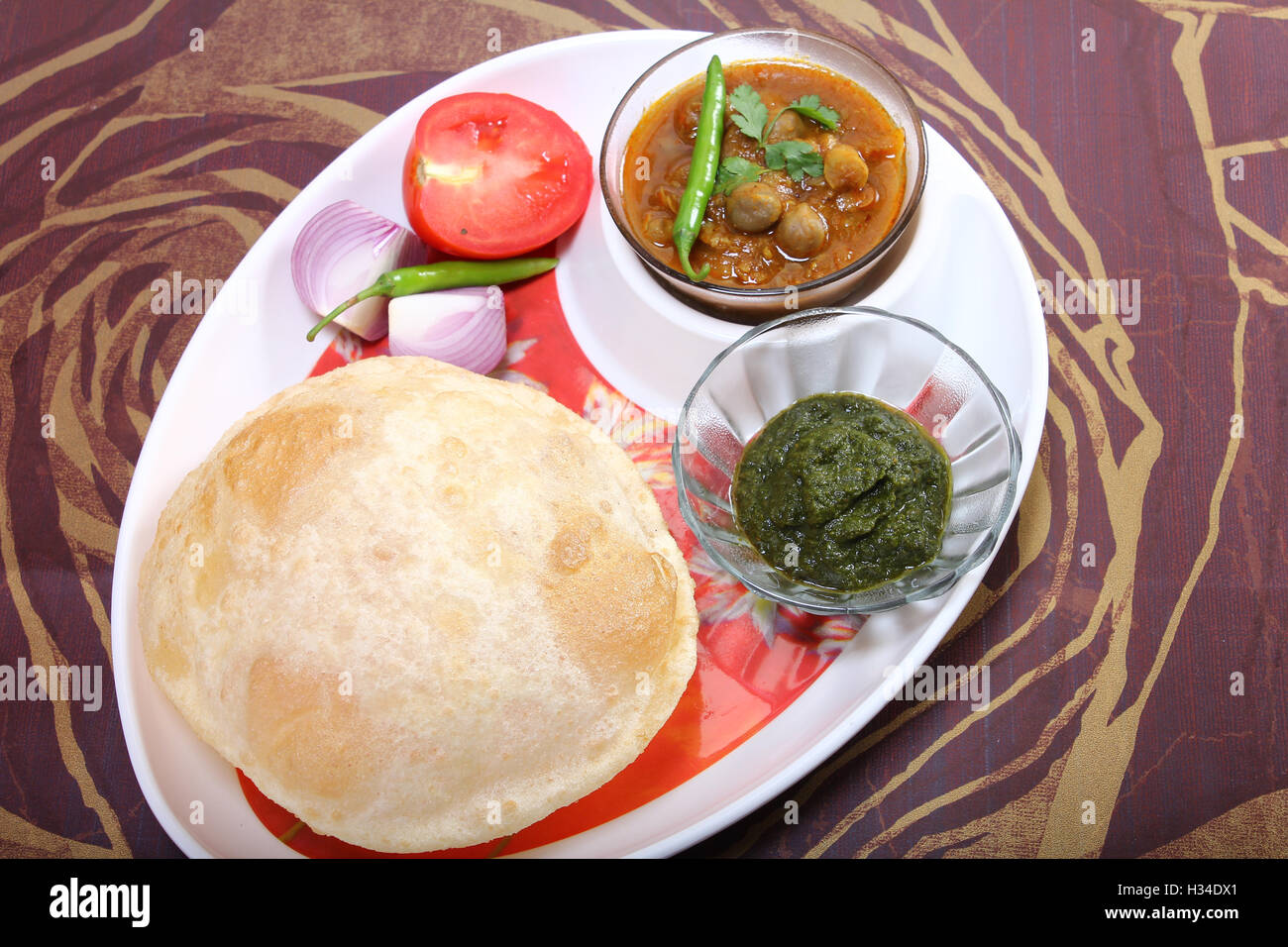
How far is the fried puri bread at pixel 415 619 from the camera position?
2.36 metres

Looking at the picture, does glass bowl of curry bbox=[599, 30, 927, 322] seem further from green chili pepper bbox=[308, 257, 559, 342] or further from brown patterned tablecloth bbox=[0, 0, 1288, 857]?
brown patterned tablecloth bbox=[0, 0, 1288, 857]

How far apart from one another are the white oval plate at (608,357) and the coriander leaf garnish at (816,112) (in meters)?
0.42

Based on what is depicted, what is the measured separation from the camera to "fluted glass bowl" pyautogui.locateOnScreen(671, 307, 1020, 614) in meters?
2.60

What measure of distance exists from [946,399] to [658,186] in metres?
1.09

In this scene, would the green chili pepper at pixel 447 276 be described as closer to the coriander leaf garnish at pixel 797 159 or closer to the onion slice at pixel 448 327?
the onion slice at pixel 448 327

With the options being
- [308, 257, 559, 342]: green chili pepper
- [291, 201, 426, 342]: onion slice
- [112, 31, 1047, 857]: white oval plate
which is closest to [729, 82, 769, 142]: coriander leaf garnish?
[112, 31, 1047, 857]: white oval plate

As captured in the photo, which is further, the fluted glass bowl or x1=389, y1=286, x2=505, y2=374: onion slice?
x1=389, y1=286, x2=505, y2=374: onion slice

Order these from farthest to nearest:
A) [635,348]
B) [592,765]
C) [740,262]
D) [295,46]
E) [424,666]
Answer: [295,46]
[635,348]
[740,262]
[592,765]
[424,666]

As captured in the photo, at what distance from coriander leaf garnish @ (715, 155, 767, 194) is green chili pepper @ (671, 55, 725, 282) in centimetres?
2

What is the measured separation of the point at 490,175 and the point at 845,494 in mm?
1534

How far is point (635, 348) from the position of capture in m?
3.05

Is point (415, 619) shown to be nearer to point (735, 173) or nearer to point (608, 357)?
point (608, 357)
